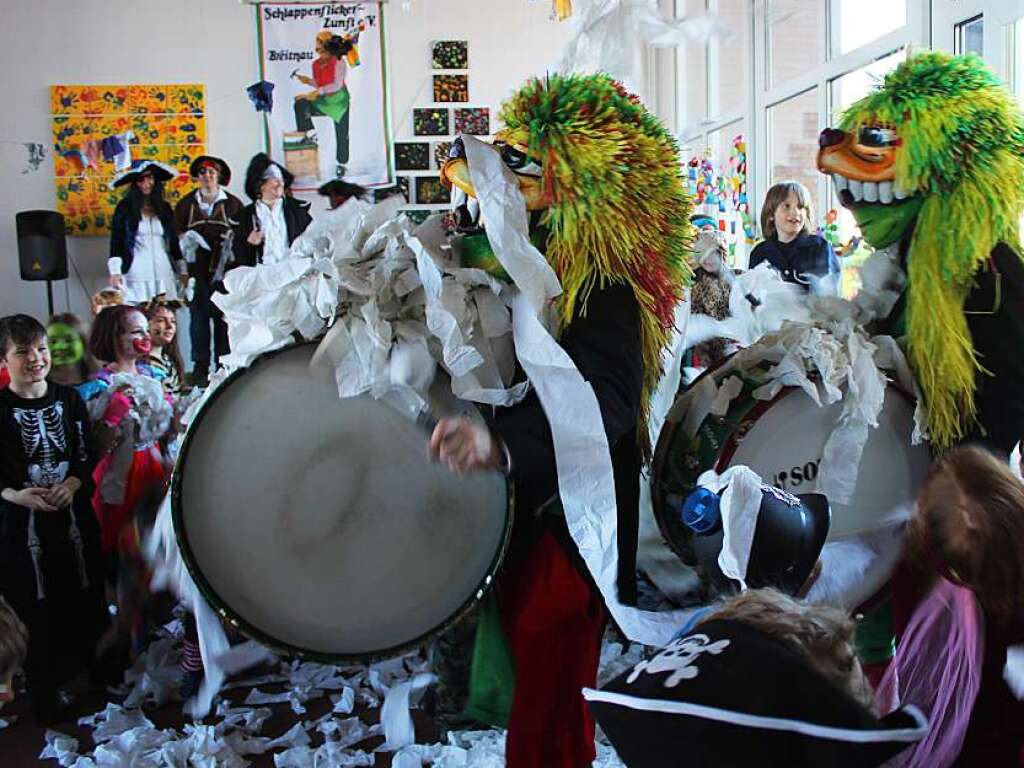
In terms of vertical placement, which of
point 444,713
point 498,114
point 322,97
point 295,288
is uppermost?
point 322,97

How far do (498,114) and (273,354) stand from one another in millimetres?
466

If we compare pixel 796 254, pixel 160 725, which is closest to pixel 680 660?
pixel 160 725

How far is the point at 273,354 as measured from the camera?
3.74ft

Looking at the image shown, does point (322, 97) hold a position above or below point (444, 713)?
above

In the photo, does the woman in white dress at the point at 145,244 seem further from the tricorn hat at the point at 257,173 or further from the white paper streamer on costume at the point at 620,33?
the white paper streamer on costume at the point at 620,33

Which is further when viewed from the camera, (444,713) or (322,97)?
(322,97)

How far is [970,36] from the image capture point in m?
3.10

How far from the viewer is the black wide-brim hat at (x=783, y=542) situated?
107cm

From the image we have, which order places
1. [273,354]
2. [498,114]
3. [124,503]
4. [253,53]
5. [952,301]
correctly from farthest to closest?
[253,53], [124,503], [952,301], [498,114], [273,354]

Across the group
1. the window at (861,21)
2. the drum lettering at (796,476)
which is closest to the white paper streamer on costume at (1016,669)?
the drum lettering at (796,476)

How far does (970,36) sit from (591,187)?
8.27 ft

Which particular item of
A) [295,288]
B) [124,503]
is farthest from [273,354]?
[124,503]

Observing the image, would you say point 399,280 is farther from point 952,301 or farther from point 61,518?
point 61,518

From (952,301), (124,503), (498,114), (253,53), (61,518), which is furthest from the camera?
(253,53)
